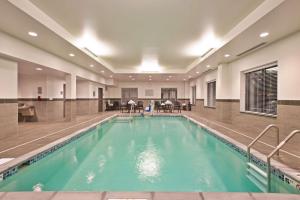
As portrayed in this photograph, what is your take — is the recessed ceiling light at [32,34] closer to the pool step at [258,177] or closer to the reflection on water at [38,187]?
the reflection on water at [38,187]

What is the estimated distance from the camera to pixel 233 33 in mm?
5336

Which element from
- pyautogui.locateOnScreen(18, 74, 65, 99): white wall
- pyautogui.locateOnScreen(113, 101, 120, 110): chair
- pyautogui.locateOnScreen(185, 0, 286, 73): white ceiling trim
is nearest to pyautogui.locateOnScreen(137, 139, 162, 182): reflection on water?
pyautogui.locateOnScreen(185, 0, 286, 73): white ceiling trim

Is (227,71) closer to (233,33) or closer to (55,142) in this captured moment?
(233,33)

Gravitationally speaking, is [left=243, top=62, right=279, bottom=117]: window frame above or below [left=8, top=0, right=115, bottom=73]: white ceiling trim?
below

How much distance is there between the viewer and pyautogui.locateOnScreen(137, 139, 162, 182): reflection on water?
3.43 metres

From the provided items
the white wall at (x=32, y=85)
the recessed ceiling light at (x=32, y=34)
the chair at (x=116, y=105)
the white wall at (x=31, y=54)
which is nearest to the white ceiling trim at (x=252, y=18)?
the recessed ceiling light at (x=32, y=34)

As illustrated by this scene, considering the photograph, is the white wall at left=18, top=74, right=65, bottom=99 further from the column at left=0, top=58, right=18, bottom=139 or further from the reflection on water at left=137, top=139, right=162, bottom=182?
the reflection on water at left=137, top=139, right=162, bottom=182

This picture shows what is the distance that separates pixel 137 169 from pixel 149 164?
1.15 feet

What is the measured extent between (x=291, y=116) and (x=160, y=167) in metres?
3.48

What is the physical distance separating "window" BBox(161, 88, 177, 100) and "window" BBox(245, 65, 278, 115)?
1063 centimetres

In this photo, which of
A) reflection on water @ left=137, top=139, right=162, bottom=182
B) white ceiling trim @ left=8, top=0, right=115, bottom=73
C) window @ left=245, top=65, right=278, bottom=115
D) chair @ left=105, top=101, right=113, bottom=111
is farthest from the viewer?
chair @ left=105, top=101, right=113, bottom=111

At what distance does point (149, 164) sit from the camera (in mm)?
4031

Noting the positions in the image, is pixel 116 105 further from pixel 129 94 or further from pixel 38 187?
pixel 38 187

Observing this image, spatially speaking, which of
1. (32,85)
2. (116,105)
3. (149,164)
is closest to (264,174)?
(149,164)
